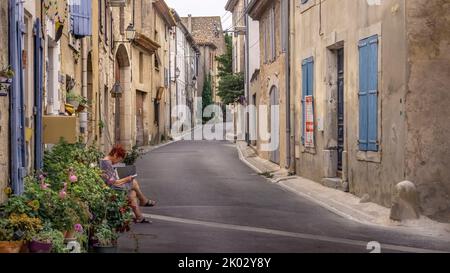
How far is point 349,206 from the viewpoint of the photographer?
12.9 meters

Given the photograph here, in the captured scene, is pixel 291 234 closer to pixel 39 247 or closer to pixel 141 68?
pixel 39 247

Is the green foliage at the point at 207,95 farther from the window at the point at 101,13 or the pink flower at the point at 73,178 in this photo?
the pink flower at the point at 73,178

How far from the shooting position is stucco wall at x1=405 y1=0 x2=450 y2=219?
11352 millimetres

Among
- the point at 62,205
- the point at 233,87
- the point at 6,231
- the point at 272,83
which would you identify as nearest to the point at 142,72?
the point at 233,87

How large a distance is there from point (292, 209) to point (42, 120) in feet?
15.5

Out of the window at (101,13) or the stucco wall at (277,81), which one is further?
the stucco wall at (277,81)

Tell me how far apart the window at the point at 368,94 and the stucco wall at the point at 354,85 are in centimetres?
17

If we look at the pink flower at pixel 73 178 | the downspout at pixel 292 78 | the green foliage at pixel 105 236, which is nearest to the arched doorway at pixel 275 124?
the downspout at pixel 292 78

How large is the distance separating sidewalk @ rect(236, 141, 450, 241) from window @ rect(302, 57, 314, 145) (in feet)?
5.17

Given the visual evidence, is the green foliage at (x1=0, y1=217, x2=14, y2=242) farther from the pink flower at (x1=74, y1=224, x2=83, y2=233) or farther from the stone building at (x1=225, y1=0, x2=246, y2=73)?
the stone building at (x1=225, y1=0, x2=246, y2=73)

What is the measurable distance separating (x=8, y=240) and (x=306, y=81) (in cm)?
1281

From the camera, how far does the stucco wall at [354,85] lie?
12.0 meters

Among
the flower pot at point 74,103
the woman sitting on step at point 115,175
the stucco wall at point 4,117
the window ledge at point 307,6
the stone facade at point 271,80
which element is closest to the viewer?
the stucco wall at point 4,117
